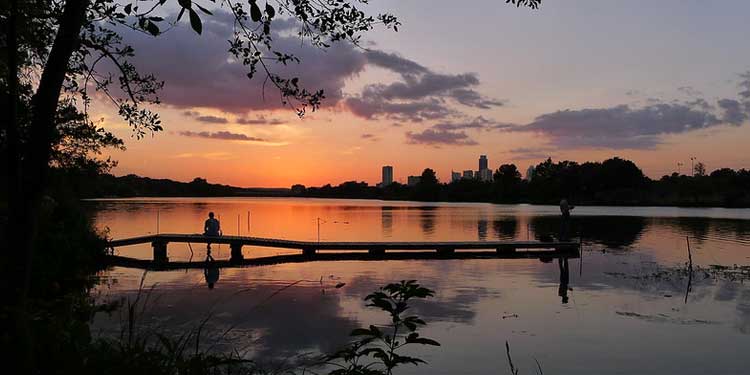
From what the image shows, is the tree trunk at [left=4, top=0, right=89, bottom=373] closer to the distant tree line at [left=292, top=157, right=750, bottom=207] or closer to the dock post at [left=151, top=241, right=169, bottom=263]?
the dock post at [left=151, top=241, right=169, bottom=263]

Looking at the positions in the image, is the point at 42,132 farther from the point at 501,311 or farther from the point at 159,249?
the point at 159,249

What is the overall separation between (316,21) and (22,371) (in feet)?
12.0

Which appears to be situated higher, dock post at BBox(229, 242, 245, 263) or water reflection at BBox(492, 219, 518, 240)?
dock post at BBox(229, 242, 245, 263)

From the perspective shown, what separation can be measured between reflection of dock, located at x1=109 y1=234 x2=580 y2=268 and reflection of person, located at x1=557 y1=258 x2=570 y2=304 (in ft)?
7.14

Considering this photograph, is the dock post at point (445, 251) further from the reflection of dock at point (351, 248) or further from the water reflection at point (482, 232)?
the water reflection at point (482, 232)

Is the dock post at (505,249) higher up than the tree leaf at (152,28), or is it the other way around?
the tree leaf at (152,28)

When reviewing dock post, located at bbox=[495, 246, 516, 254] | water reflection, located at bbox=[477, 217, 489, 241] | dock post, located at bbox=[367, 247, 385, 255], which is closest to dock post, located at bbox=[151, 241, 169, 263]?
dock post, located at bbox=[367, 247, 385, 255]

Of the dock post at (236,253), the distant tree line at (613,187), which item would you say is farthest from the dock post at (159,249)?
the distant tree line at (613,187)

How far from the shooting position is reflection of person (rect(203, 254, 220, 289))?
56.9ft

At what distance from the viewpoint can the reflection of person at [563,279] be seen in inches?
607

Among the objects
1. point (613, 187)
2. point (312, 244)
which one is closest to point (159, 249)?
point (312, 244)

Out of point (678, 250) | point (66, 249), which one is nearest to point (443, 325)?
point (66, 249)

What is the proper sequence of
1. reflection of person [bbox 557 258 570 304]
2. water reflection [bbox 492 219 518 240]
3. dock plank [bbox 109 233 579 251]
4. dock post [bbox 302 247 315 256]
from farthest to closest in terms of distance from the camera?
1. water reflection [bbox 492 219 518 240]
2. dock post [bbox 302 247 315 256]
3. dock plank [bbox 109 233 579 251]
4. reflection of person [bbox 557 258 570 304]

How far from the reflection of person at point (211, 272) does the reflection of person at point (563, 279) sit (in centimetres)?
1018
